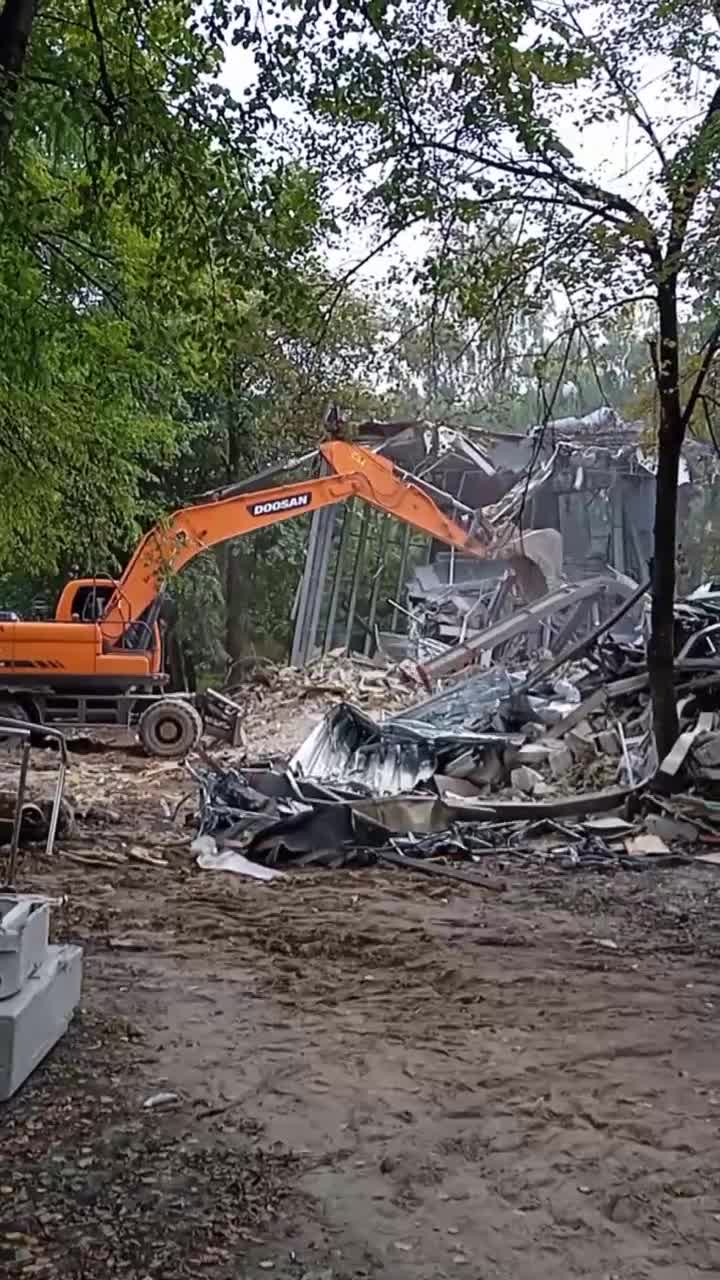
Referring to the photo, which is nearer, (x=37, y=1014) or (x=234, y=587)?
(x=37, y=1014)

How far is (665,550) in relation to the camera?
923cm

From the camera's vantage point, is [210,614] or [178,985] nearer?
[178,985]

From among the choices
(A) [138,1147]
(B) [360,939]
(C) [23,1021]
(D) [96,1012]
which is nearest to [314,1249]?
(A) [138,1147]

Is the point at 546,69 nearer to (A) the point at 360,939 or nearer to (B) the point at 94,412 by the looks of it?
(B) the point at 94,412


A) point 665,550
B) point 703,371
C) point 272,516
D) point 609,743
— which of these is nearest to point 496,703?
point 609,743

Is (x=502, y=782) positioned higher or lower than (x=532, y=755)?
lower

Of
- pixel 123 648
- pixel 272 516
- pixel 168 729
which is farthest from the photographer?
pixel 272 516

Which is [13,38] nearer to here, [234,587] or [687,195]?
[687,195]

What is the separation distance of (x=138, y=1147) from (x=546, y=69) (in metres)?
5.63

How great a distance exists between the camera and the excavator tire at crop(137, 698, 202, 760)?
12828 mm

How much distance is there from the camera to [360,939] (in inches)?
251

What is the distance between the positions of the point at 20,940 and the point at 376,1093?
139 centimetres

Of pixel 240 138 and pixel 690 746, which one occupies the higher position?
pixel 240 138

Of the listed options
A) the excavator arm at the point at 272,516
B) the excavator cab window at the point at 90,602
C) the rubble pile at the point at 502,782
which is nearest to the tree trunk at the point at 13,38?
the rubble pile at the point at 502,782
